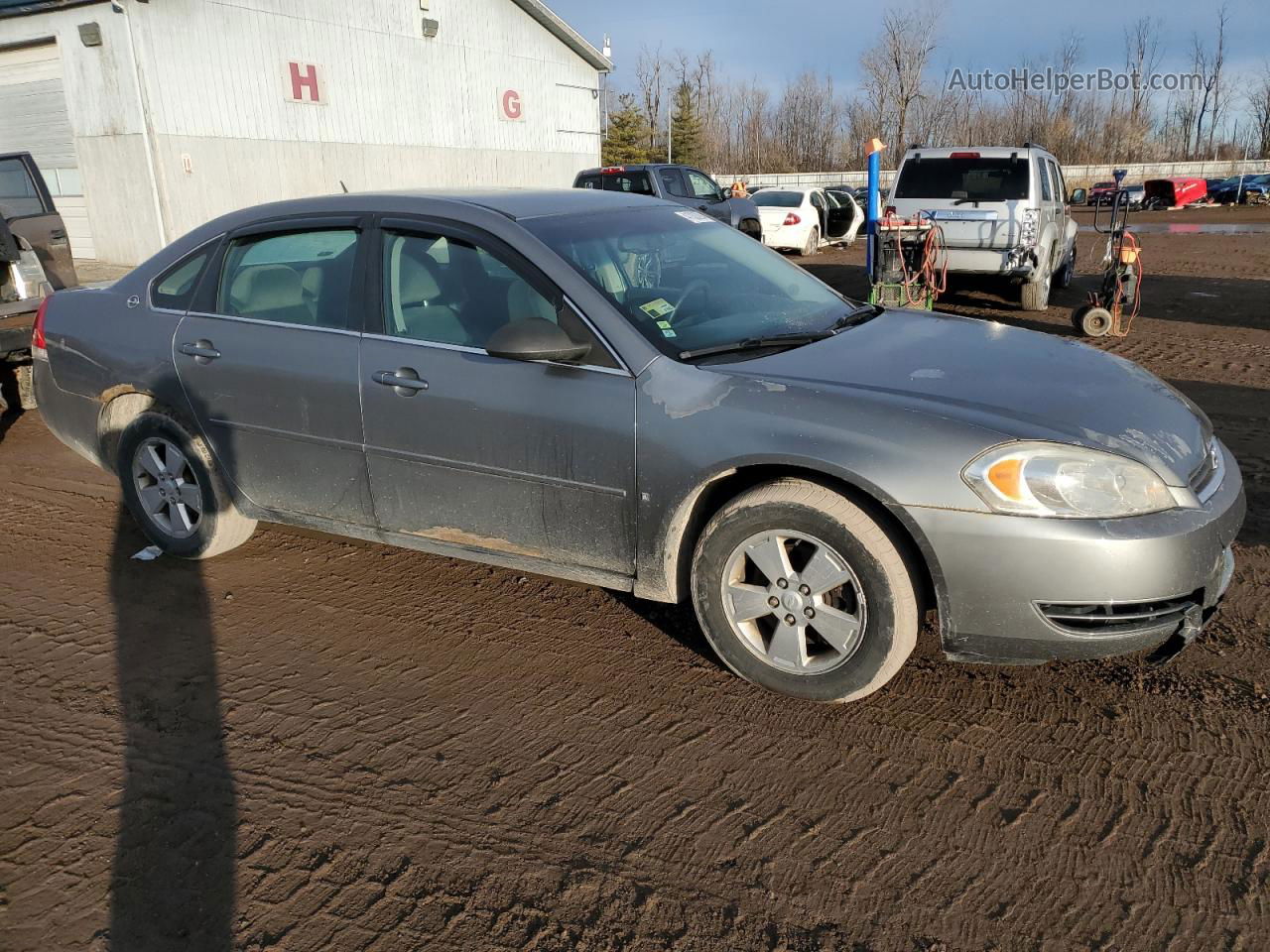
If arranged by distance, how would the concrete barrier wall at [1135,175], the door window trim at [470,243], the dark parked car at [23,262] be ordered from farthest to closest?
the concrete barrier wall at [1135,175] < the dark parked car at [23,262] < the door window trim at [470,243]

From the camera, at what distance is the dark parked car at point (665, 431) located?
2.87 m

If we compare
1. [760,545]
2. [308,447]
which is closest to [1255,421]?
[760,545]

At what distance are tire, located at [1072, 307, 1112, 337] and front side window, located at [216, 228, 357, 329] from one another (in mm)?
8180

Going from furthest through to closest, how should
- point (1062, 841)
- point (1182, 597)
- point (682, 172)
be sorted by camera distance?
1. point (682, 172)
2. point (1182, 597)
3. point (1062, 841)

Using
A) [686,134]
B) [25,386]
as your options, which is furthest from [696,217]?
[686,134]

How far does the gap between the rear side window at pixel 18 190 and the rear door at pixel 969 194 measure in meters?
9.37

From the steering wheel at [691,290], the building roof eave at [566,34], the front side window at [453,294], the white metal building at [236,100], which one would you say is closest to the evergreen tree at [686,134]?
the building roof eave at [566,34]

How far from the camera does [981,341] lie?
12.4 ft

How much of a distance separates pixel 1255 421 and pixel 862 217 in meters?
19.8

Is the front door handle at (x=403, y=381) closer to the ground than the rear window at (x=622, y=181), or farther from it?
closer to the ground

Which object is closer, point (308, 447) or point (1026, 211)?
point (308, 447)

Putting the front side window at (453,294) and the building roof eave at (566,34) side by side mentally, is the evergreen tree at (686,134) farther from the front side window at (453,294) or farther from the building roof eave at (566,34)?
the front side window at (453,294)

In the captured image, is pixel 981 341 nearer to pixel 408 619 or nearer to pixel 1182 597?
pixel 1182 597

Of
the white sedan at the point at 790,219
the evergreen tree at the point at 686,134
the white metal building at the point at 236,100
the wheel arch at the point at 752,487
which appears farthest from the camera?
the evergreen tree at the point at 686,134
